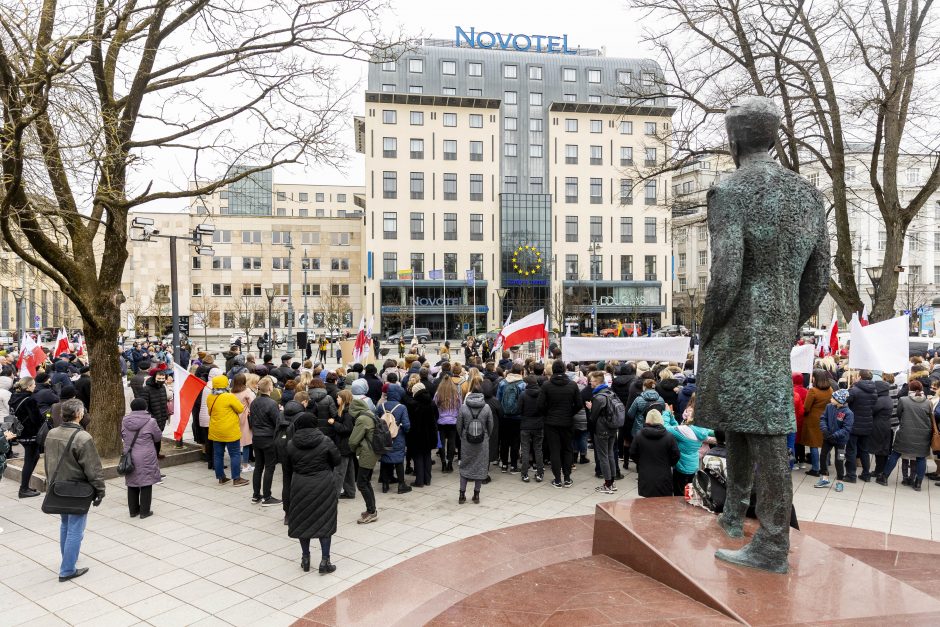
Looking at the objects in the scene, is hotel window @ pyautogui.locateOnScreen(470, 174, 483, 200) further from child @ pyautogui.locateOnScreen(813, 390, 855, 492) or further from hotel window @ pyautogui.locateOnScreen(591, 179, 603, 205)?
child @ pyautogui.locateOnScreen(813, 390, 855, 492)

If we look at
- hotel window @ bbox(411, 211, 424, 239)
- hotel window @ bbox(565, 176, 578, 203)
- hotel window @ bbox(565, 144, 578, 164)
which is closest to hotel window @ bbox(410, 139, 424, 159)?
hotel window @ bbox(411, 211, 424, 239)

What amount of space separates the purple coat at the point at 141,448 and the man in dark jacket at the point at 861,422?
10.5 m

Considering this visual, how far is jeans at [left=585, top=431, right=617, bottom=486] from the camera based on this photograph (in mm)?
9164

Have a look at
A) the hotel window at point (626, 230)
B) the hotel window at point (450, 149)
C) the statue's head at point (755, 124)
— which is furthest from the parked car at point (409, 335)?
the statue's head at point (755, 124)

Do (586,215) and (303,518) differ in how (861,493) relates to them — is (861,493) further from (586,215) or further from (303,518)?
(586,215)

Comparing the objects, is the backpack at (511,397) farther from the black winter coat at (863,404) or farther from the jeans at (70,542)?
the jeans at (70,542)

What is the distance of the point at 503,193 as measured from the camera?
60812 millimetres

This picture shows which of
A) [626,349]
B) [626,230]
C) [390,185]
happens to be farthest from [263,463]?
[626,230]

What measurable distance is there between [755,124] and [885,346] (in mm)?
7598

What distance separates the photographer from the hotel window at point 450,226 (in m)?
60.1

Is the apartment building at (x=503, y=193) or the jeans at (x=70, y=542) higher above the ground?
the apartment building at (x=503, y=193)

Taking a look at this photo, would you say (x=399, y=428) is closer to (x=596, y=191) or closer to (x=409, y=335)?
(x=409, y=335)

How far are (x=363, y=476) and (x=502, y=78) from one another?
60.0 meters

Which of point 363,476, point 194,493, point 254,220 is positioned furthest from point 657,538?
point 254,220
